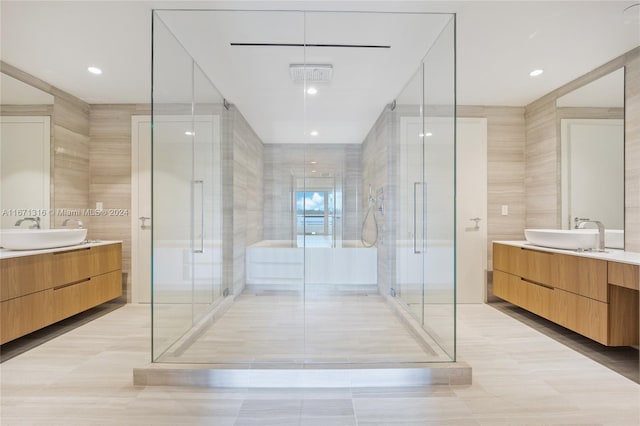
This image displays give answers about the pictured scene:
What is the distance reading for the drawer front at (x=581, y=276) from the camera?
7.72ft

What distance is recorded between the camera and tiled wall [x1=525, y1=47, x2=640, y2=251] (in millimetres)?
2588

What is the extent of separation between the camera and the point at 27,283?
253cm

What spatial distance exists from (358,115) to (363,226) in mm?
836

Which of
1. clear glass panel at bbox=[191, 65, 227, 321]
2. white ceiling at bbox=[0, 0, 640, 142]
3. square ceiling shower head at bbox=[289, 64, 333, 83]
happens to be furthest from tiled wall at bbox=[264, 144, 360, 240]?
clear glass panel at bbox=[191, 65, 227, 321]

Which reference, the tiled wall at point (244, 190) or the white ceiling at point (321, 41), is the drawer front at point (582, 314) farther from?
the tiled wall at point (244, 190)

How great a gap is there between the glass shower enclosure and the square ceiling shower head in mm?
15

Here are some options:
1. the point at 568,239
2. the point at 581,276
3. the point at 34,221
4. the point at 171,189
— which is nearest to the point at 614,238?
the point at 568,239

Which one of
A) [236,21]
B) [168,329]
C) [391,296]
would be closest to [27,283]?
[168,329]

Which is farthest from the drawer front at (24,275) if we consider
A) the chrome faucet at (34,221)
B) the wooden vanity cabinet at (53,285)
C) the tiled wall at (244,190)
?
the tiled wall at (244,190)

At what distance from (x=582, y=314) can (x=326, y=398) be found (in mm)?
2150

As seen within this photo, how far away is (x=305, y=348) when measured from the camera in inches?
86.7

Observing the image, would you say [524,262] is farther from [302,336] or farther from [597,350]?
[302,336]

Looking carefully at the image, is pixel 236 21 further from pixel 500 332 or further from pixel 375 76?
pixel 500 332

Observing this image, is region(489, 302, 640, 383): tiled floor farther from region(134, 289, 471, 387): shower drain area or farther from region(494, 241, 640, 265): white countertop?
region(134, 289, 471, 387): shower drain area
